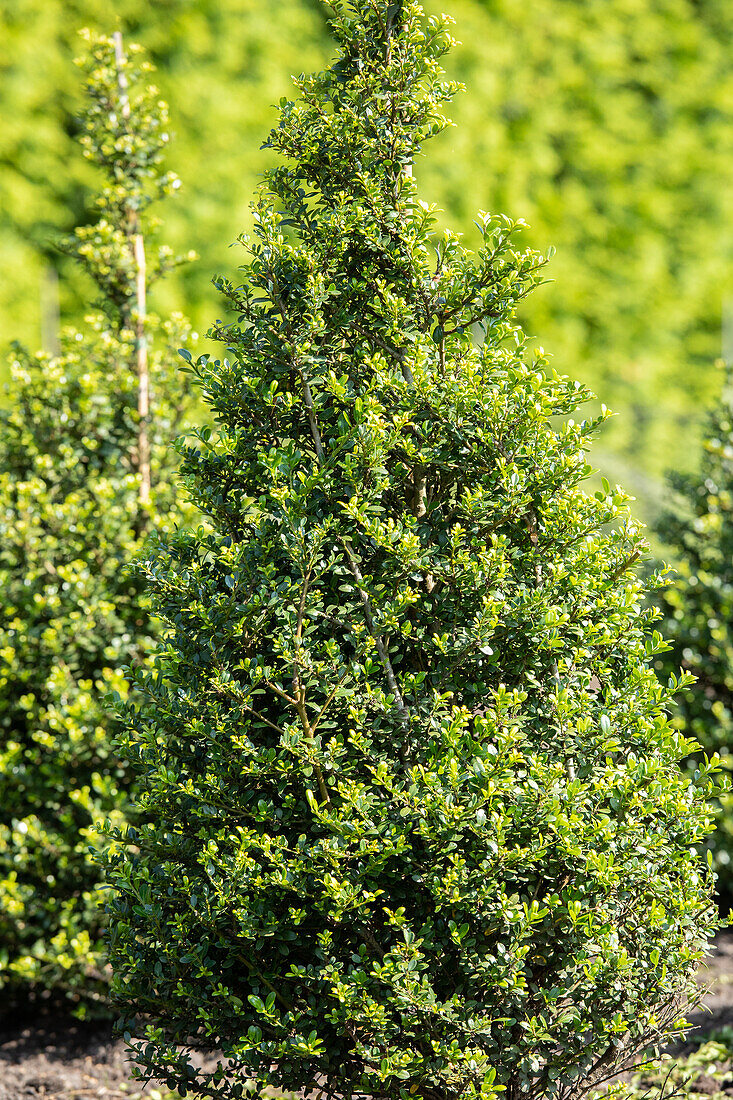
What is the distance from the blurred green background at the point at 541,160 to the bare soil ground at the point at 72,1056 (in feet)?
19.8

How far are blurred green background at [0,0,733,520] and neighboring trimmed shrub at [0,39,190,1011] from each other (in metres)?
4.92

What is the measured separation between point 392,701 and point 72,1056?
8.56 feet

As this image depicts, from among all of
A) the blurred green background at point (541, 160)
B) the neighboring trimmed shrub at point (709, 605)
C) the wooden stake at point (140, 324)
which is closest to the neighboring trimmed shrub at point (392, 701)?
the wooden stake at point (140, 324)

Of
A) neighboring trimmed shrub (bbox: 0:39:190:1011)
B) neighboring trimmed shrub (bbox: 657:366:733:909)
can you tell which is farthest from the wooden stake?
neighboring trimmed shrub (bbox: 657:366:733:909)

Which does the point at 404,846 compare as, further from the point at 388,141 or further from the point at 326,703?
the point at 388,141

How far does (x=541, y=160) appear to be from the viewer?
11289 mm

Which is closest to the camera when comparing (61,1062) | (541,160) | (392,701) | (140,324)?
(392,701)

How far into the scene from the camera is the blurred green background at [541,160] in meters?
9.07

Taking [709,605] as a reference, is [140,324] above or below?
above

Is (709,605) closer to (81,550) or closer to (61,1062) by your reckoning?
(81,550)

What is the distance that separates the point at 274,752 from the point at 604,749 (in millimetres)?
774

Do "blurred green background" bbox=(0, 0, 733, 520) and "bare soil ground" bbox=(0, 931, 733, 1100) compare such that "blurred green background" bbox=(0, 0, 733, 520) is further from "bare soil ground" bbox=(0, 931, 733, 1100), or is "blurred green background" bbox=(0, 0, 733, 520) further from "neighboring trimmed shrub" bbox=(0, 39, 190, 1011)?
"bare soil ground" bbox=(0, 931, 733, 1100)

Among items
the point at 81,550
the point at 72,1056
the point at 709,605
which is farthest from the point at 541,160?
the point at 72,1056

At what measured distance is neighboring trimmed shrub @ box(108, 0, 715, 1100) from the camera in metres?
2.17
